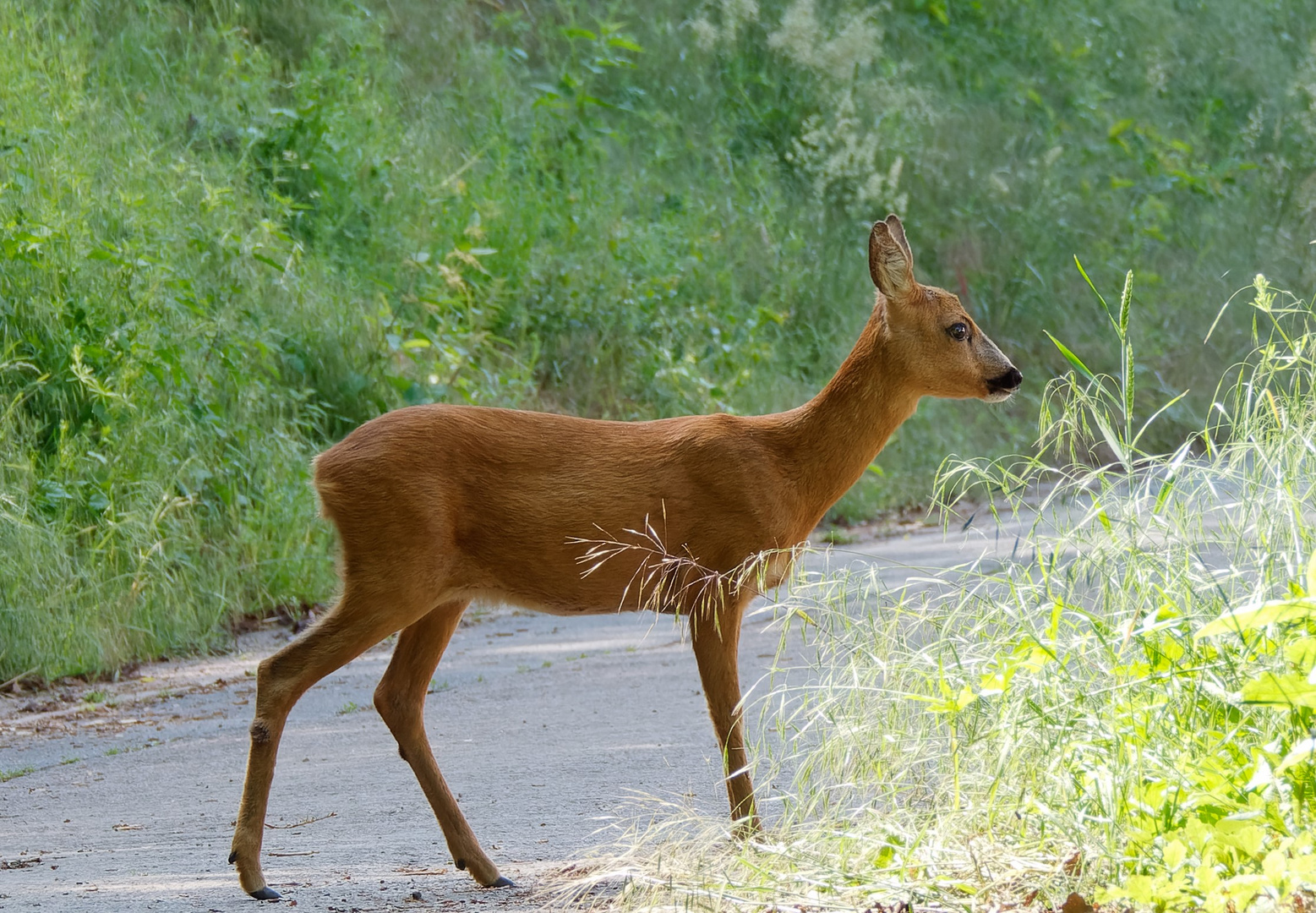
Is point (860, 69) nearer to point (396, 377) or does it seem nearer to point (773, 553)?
point (396, 377)

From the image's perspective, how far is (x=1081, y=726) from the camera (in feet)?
12.3

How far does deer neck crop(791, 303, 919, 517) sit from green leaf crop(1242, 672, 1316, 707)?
213 cm

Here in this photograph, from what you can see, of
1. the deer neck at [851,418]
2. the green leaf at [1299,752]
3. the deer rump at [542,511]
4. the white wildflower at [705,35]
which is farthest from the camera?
the white wildflower at [705,35]

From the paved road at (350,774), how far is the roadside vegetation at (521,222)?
1.06m

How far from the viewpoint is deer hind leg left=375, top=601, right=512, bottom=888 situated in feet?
15.0

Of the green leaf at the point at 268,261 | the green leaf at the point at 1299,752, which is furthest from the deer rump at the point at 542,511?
the green leaf at the point at 268,261

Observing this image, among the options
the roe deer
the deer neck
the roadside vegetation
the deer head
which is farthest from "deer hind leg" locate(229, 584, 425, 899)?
the roadside vegetation

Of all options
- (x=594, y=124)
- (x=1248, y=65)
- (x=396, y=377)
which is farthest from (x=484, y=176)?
(x=1248, y=65)

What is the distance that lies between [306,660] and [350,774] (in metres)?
1.68

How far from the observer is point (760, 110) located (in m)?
20.4

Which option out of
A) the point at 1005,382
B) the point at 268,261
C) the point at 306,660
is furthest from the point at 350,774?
the point at 268,261

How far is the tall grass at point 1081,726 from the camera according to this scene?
3289 millimetres

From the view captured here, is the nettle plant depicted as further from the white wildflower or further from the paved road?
the white wildflower

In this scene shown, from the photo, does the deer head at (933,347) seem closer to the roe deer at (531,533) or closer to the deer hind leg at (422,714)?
the roe deer at (531,533)
